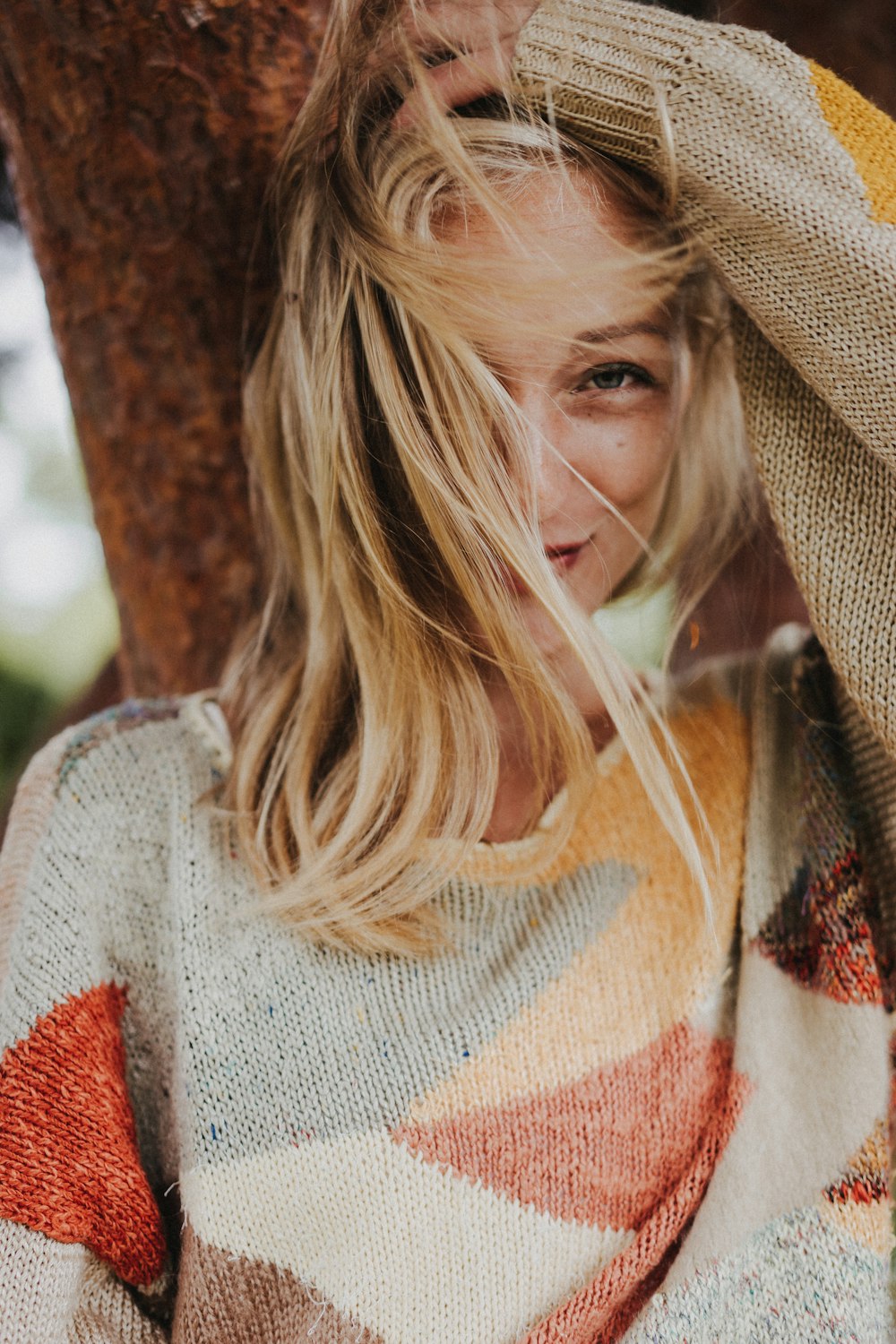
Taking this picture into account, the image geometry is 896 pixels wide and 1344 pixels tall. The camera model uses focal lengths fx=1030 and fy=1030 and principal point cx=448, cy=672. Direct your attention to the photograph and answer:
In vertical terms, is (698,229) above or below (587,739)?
above

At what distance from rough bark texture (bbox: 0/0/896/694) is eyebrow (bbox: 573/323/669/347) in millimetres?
352

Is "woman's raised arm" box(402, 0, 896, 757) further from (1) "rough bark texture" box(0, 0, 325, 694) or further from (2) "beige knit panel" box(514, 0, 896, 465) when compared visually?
(1) "rough bark texture" box(0, 0, 325, 694)

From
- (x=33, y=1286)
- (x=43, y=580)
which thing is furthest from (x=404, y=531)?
A: (x=43, y=580)

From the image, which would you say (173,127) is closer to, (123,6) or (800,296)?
(123,6)

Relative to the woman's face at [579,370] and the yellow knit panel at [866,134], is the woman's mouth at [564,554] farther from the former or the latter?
the yellow knit panel at [866,134]

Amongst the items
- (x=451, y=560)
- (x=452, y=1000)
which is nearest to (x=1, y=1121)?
(x=452, y=1000)

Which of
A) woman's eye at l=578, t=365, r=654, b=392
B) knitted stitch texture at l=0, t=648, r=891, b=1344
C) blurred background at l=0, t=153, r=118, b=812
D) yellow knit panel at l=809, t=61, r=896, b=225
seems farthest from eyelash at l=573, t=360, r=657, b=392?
blurred background at l=0, t=153, r=118, b=812

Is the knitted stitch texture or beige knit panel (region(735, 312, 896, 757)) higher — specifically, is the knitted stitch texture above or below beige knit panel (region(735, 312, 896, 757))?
below

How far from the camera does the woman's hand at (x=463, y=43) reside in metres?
0.90

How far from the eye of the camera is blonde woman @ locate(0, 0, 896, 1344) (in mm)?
853

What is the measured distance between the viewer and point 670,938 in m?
0.98

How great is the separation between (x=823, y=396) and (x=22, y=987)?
838 millimetres

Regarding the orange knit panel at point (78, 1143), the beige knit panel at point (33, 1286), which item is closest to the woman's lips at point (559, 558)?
the orange knit panel at point (78, 1143)

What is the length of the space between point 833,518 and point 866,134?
0.31 meters
